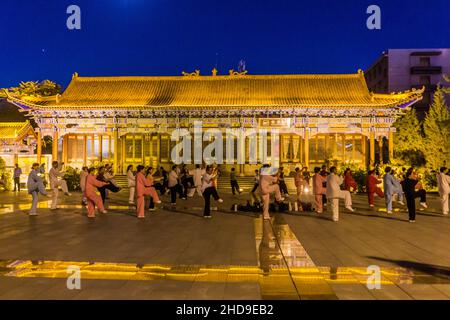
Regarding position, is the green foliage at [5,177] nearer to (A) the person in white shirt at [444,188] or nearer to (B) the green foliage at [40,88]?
(B) the green foliage at [40,88]

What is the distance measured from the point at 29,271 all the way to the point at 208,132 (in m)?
21.4

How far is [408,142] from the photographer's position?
25266 millimetres

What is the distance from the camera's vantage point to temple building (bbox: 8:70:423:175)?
25406mm

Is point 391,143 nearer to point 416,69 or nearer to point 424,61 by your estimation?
point 416,69

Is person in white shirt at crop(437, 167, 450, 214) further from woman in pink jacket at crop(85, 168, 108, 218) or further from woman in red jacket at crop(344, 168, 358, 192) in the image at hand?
woman in pink jacket at crop(85, 168, 108, 218)

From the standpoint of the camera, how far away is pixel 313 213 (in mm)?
12539

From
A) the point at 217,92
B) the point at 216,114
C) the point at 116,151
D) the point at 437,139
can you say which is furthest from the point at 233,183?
the point at 437,139

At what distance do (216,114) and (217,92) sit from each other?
216 centimetres

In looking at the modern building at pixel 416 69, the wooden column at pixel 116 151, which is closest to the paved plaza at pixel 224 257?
the wooden column at pixel 116 151

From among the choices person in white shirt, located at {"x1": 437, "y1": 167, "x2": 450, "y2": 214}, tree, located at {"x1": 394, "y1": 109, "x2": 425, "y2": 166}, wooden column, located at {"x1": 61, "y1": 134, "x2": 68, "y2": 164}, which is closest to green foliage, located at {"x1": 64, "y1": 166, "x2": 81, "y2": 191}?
wooden column, located at {"x1": 61, "y1": 134, "x2": 68, "y2": 164}

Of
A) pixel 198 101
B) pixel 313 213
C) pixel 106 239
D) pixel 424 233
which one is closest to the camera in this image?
pixel 106 239
